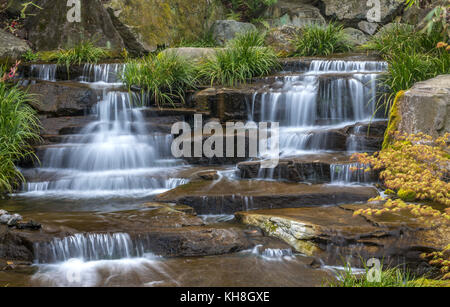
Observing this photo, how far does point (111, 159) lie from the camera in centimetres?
756

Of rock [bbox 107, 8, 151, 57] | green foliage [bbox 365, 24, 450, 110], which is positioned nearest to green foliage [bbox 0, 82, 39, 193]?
rock [bbox 107, 8, 151, 57]

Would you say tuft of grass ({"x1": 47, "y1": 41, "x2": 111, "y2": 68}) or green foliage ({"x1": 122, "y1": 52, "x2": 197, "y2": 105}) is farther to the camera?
tuft of grass ({"x1": 47, "y1": 41, "x2": 111, "y2": 68})

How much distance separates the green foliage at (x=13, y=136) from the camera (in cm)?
674

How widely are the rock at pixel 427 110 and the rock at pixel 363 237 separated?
1.89 m

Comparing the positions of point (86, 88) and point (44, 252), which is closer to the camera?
point (44, 252)

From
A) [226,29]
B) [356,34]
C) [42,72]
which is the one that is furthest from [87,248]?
[356,34]

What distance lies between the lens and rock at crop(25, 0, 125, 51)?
1157 cm

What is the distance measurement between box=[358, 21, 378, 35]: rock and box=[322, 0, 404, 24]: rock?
0.17 meters

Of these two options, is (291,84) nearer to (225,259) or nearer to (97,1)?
(225,259)

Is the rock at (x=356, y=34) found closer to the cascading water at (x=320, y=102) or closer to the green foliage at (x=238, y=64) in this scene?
the green foliage at (x=238, y=64)

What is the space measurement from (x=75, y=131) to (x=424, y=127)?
571 cm

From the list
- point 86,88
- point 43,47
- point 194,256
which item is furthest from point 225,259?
point 43,47

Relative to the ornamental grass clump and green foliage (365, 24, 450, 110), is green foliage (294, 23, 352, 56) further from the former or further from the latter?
the ornamental grass clump

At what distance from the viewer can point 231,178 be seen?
6.79 metres
